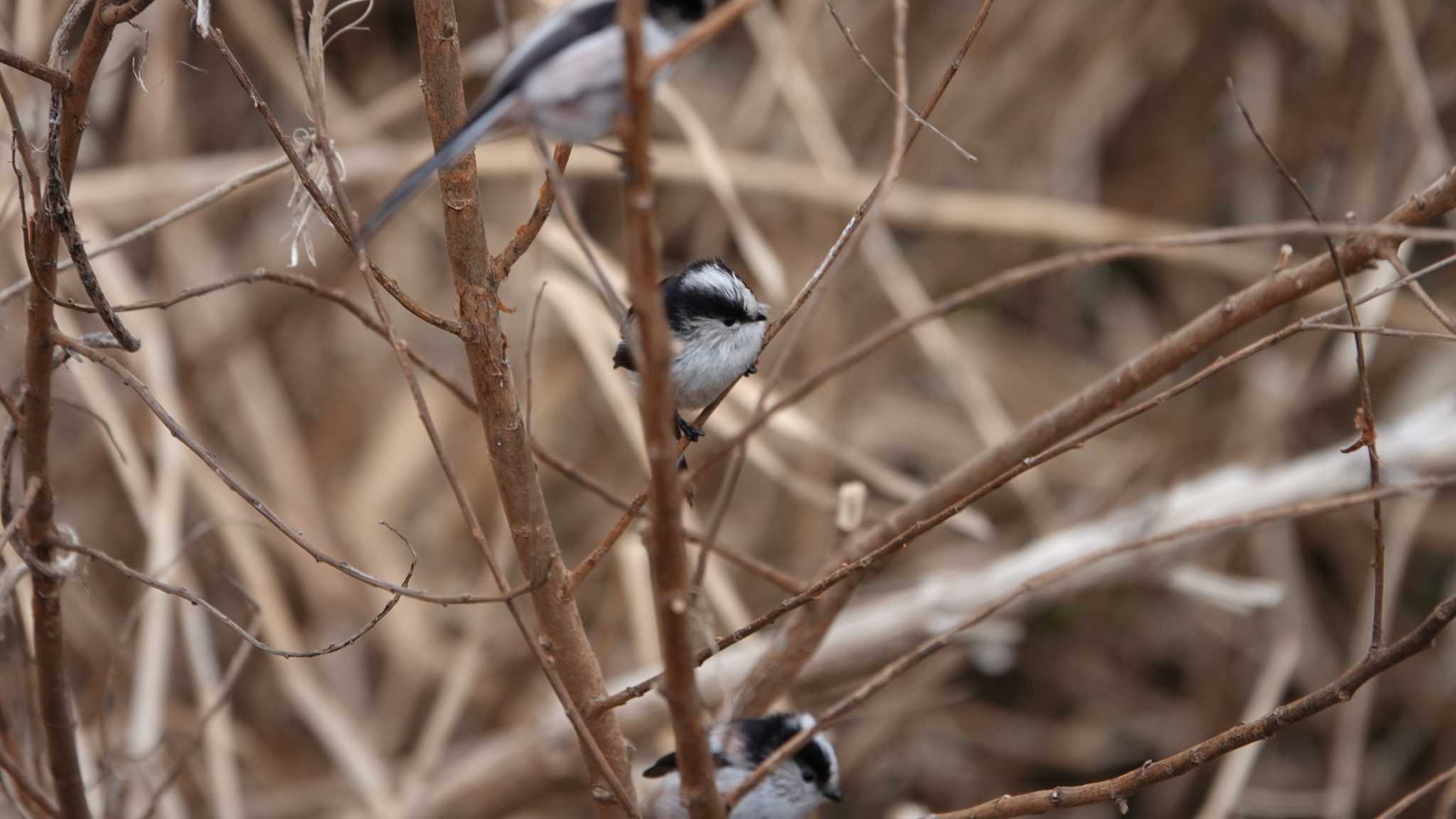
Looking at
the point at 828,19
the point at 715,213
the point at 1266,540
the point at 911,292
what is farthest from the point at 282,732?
the point at 1266,540

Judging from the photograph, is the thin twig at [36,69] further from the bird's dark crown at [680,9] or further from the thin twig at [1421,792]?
the thin twig at [1421,792]

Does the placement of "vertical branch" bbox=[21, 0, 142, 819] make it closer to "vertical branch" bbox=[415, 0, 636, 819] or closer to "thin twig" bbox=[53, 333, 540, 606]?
"thin twig" bbox=[53, 333, 540, 606]

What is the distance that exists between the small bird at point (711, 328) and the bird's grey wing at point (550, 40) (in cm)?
47

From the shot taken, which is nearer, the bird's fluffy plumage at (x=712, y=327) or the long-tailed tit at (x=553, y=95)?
the long-tailed tit at (x=553, y=95)

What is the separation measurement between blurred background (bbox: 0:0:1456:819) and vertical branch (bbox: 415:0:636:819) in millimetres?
1593

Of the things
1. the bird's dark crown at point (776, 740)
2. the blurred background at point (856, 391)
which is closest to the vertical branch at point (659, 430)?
the bird's dark crown at point (776, 740)

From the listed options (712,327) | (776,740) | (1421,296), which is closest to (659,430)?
(1421,296)

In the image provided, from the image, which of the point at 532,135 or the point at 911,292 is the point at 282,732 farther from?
the point at 532,135

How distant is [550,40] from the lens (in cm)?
108

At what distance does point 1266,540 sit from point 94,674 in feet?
10.5

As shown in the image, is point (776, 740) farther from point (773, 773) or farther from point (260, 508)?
point (260, 508)

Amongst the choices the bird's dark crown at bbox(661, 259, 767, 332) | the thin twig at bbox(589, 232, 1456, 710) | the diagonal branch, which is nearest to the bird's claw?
the bird's dark crown at bbox(661, 259, 767, 332)

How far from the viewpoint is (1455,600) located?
3.14 ft

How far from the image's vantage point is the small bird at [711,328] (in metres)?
1.54
